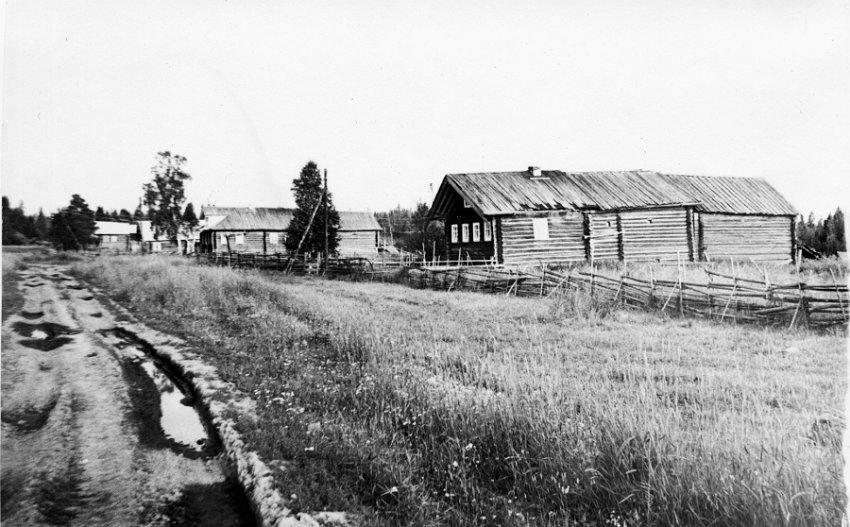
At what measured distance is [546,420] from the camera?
14.2ft

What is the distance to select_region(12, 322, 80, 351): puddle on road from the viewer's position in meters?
8.41

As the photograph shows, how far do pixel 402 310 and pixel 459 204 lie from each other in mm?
13940

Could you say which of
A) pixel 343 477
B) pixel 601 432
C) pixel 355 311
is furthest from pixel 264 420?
pixel 355 311

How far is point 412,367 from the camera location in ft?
21.3

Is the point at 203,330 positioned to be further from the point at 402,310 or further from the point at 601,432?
the point at 601,432

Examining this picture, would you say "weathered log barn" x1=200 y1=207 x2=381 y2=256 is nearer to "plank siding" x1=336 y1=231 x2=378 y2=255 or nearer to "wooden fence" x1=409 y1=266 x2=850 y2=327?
"plank siding" x1=336 y1=231 x2=378 y2=255

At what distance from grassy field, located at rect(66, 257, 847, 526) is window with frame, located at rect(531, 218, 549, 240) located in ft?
44.0

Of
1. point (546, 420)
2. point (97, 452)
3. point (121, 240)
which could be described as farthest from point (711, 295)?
point (121, 240)

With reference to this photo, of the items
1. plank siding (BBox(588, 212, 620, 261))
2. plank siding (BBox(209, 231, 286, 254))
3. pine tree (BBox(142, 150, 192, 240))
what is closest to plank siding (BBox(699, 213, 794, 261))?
plank siding (BBox(588, 212, 620, 261))

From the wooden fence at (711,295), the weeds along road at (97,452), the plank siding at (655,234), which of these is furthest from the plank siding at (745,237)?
the weeds along road at (97,452)

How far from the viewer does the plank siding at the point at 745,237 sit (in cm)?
2555

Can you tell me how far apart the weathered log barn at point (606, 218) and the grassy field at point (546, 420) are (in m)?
13.2

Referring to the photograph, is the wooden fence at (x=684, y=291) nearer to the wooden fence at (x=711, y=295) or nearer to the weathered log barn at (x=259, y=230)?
the wooden fence at (x=711, y=295)

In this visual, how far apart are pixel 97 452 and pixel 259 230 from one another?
147 feet
